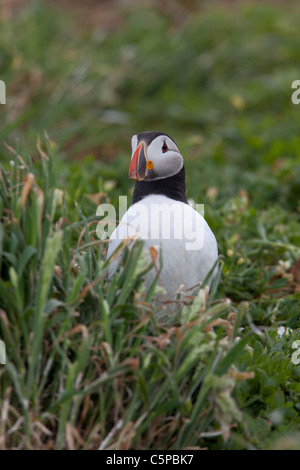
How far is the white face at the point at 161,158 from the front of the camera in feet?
8.72

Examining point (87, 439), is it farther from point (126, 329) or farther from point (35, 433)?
point (126, 329)

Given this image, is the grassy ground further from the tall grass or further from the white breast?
the white breast

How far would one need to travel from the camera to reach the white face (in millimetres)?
2658

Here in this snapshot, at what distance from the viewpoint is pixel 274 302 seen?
10.8 ft

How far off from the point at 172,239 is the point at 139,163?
0.31 meters

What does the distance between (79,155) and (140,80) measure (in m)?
1.28

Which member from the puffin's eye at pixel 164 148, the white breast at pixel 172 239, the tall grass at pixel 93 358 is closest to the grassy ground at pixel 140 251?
the tall grass at pixel 93 358

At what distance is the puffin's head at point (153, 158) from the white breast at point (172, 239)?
11 cm

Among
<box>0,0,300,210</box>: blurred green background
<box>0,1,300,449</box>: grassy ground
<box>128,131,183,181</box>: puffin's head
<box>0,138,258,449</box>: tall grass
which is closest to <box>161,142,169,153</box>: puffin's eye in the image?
<box>128,131,183,181</box>: puffin's head

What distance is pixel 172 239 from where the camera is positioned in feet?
8.54

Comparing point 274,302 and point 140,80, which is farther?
point 140,80

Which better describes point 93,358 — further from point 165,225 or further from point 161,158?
point 161,158
